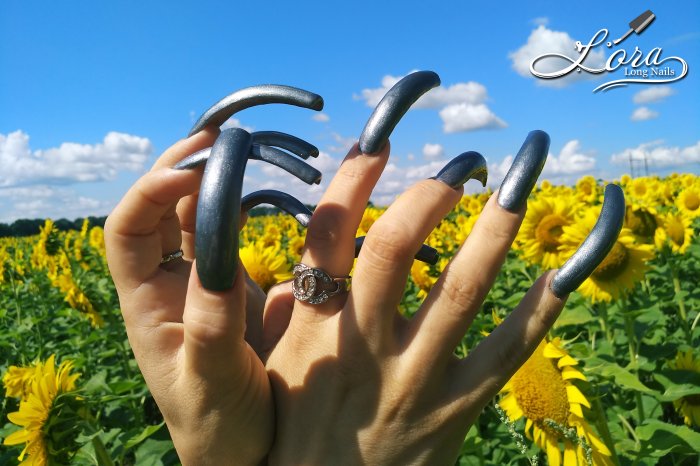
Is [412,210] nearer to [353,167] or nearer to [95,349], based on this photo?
[353,167]

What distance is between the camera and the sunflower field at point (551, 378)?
6.37ft

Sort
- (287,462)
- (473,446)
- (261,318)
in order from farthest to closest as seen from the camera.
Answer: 1. (473,446)
2. (261,318)
3. (287,462)

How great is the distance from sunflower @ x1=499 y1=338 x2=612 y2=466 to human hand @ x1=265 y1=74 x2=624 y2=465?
960 millimetres

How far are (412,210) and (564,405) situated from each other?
1.32 meters

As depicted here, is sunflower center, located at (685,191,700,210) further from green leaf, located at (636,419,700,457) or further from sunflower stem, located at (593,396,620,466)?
sunflower stem, located at (593,396,620,466)

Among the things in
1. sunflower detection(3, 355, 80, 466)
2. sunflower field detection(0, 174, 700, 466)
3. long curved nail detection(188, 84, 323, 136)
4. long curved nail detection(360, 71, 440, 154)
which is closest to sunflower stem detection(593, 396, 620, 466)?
sunflower field detection(0, 174, 700, 466)

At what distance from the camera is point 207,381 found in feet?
3.02

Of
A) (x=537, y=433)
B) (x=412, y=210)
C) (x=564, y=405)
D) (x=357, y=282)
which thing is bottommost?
(x=537, y=433)

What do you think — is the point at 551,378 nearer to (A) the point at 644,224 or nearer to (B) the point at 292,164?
(B) the point at 292,164

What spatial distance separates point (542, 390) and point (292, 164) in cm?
143

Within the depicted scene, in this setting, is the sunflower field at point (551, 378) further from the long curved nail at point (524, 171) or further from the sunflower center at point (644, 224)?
the long curved nail at point (524, 171)

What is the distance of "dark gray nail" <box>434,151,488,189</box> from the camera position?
98cm

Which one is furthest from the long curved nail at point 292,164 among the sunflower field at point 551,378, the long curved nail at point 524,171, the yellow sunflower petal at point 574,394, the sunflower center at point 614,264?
the sunflower center at point 614,264

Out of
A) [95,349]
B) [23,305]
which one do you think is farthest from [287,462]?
[23,305]
